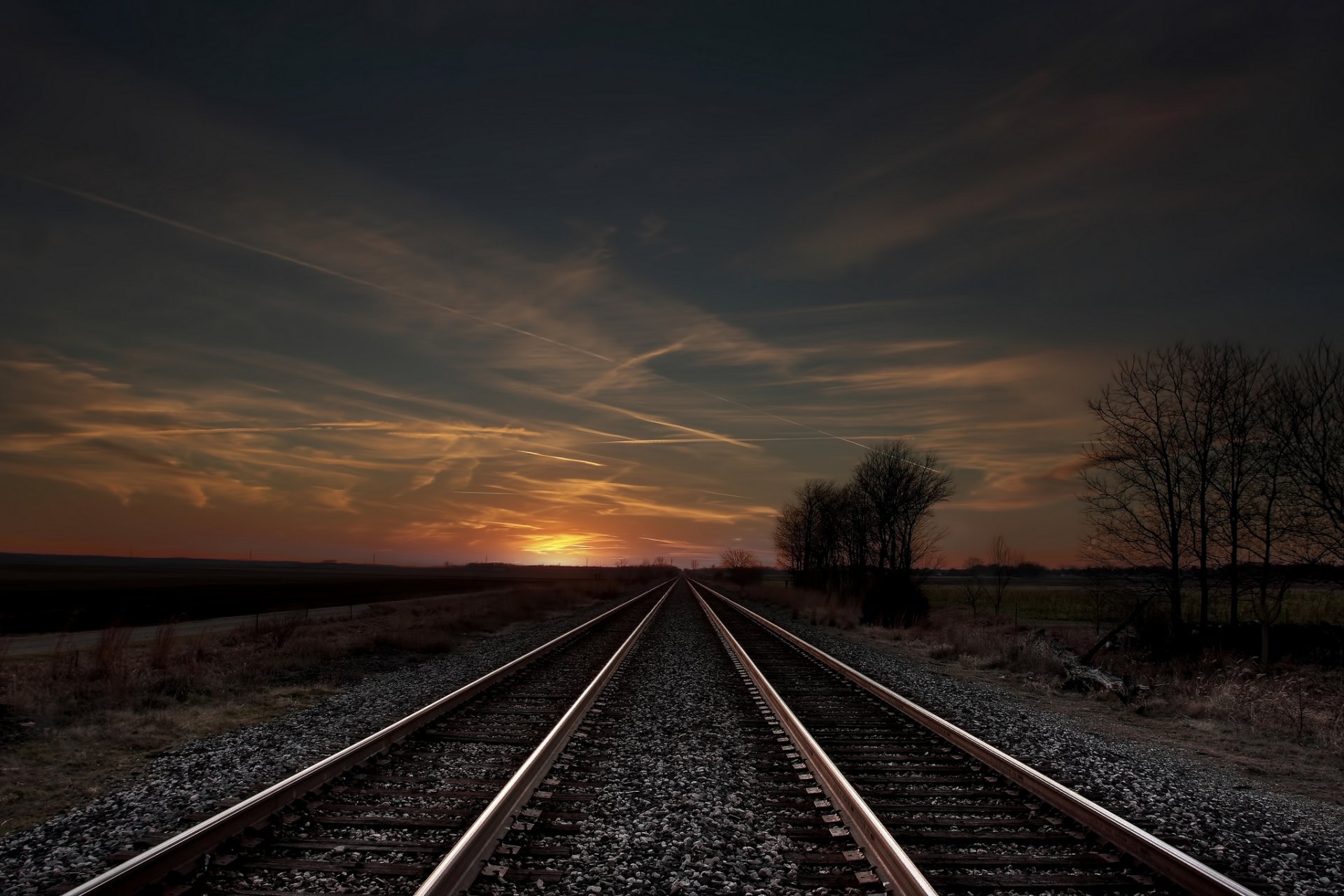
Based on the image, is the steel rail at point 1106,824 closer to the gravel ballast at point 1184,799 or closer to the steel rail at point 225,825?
the gravel ballast at point 1184,799

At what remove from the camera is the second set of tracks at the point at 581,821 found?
4570 millimetres

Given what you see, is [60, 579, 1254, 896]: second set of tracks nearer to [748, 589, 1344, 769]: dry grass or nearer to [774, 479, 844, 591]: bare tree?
[748, 589, 1344, 769]: dry grass

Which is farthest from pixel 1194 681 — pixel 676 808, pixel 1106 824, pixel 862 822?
pixel 676 808

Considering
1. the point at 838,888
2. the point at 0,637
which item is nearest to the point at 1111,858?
the point at 838,888

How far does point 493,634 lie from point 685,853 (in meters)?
20.2

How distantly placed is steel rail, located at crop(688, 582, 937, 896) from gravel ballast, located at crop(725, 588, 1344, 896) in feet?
7.42

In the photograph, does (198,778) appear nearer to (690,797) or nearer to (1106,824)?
(690,797)

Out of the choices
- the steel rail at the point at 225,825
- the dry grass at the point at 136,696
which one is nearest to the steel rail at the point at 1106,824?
the steel rail at the point at 225,825

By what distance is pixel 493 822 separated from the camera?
5.15m

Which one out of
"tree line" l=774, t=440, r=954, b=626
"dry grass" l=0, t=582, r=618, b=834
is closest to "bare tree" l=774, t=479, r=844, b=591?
"tree line" l=774, t=440, r=954, b=626

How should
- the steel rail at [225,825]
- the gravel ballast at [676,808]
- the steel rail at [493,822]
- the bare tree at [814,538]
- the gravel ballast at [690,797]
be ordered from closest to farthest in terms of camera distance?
the steel rail at [225,825] → the steel rail at [493,822] → the gravel ballast at [676,808] → the gravel ballast at [690,797] → the bare tree at [814,538]

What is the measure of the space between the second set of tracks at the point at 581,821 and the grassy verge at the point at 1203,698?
4010 millimetres

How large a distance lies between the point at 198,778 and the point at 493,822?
3870 mm

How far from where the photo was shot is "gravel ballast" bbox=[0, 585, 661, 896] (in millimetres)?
5047
